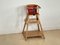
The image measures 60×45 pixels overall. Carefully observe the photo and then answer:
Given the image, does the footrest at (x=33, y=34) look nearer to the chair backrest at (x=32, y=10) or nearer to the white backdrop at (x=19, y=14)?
the white backdrop at (x=19, y=14)

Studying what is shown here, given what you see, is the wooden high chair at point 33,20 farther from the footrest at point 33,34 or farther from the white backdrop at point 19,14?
the white backdrop at point 19,14

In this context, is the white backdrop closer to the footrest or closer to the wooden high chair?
the wooden high chair

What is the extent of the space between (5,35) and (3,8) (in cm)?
70

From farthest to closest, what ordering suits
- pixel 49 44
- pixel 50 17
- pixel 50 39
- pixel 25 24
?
pixel 50 17, pixel 25 24, pixel 50 39, pixel 49 44

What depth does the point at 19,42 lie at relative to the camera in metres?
3.27

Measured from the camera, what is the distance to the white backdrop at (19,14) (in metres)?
3.62

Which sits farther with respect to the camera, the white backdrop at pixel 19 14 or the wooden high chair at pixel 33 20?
the white backdrop at pixel 19 14

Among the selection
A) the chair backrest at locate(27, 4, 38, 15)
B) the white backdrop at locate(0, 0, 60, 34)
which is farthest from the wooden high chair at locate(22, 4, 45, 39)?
the white backdrop at locate(0, 0, 60, 34)

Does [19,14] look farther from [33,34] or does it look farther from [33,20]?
[33,34]

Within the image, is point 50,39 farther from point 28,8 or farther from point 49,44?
point 28,8

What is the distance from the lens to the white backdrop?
142 inches

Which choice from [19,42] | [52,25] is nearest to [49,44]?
[19,42]

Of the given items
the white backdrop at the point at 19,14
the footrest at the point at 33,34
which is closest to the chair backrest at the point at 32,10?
the white backdrop at the point at 19,14

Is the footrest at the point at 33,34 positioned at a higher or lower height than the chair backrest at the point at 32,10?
lower
